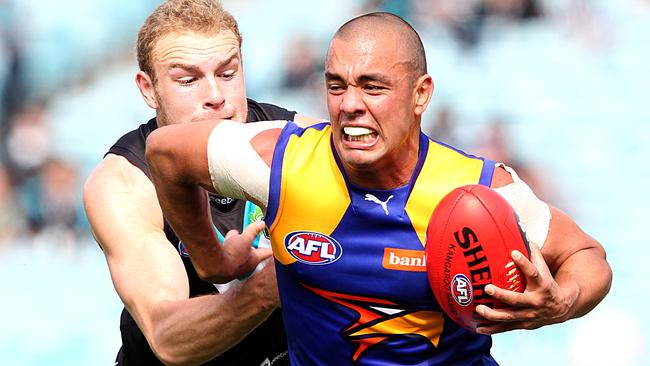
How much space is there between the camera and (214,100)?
16.6ft

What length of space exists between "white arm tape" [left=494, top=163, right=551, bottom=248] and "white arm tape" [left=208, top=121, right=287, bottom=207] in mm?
800

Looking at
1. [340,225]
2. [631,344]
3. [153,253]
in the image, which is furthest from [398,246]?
[631,344]

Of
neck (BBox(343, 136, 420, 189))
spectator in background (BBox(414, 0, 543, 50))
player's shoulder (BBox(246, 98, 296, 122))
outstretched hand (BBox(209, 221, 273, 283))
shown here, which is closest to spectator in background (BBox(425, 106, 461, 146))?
spectator in background (BBox(414, 0, 543, 50))

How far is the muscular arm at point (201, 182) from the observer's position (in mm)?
4055

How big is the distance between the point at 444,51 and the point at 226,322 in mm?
5099

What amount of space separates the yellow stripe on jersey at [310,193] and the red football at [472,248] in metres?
0.39

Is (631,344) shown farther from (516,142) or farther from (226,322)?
(226,322)

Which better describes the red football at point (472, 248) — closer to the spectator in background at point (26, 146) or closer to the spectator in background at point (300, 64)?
the spectator in background at point (300, 64)

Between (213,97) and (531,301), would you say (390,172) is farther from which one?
(213,97)

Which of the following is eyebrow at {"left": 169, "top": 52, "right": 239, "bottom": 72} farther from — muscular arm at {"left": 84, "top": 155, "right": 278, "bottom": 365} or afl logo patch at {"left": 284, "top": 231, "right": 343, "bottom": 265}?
afl logo patch at {"left": 284, "top": 231, "right": 343, "bottom": 265}

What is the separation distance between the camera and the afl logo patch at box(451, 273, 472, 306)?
365 centimetres

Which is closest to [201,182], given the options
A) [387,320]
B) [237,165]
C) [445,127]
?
[237,165]

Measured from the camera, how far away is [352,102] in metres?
3.78

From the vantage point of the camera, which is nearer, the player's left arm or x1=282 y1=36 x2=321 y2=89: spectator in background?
the player's left arm
